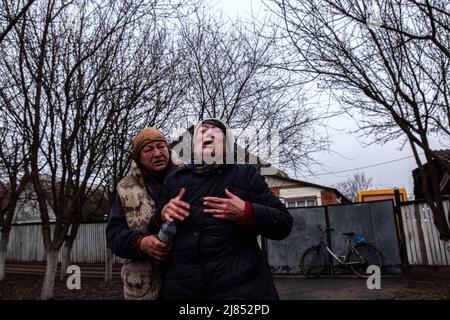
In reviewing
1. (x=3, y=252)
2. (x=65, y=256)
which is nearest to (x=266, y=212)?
(x=65, y=256)

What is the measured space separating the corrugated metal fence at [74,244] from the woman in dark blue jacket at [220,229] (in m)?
11.7

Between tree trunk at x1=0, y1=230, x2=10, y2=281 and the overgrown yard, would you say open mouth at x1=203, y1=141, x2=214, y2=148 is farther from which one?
tree trunk at x1=0, y1=230, x2=10, y2=281

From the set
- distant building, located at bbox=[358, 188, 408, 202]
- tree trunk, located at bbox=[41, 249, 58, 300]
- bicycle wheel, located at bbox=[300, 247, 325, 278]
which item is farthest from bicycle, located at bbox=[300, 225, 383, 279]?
tree trunk, located at bbox=[41, 249, 58, 300]

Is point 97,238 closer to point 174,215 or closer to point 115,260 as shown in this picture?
point 115,260

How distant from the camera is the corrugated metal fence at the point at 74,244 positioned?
45.5 ft

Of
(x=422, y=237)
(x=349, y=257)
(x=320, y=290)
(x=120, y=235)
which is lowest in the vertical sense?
(x=320, y=290)

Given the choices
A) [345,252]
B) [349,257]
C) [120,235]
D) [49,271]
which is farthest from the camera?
[345,252]

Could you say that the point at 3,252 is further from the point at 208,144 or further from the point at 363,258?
the point at 208,144

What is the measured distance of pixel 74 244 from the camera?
14469mm

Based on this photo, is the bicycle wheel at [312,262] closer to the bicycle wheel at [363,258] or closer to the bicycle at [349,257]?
the bicycle at [349,257]

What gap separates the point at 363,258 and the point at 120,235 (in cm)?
775

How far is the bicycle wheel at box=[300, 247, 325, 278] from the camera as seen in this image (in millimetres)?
8734

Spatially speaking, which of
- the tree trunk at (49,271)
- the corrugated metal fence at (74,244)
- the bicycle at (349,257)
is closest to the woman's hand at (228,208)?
the tree trunk at (49,271)
